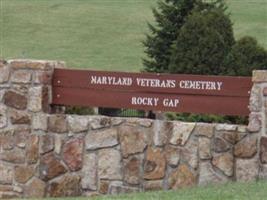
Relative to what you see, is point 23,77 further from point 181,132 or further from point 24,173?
point 181,132

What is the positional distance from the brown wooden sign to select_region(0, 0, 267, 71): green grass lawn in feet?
46.6

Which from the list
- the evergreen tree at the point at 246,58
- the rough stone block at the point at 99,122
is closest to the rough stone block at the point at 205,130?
the rough stone block at the point at 99,122

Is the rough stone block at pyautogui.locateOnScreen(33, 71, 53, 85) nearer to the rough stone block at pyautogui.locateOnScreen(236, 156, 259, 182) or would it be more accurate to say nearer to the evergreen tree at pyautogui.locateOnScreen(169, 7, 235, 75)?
the rough stone block at pyautogui.locateOnScreen(236, 156, 259, 182)

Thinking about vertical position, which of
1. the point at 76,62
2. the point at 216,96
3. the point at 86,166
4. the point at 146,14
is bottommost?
the point at 86,166

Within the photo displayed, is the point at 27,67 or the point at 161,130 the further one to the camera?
the point at 27,67

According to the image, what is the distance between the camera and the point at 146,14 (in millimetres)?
38531

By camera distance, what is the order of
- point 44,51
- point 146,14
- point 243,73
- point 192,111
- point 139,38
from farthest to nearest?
1. point 146,14
2. point 139,38
3. point 44,51
4. point 243,73
5. point 192,111

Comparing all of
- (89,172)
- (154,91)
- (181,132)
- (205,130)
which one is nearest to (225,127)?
(205,130)

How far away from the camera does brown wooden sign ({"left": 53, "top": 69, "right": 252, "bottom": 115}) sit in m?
12.0

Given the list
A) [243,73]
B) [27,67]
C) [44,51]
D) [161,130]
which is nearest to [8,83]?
[27,67]

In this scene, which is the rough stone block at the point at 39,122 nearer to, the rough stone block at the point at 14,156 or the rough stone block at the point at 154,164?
the rough stone block at the point at 14,156

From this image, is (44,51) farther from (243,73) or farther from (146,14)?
(243,73)

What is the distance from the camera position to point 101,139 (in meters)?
12.4

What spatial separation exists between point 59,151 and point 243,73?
4.81m
